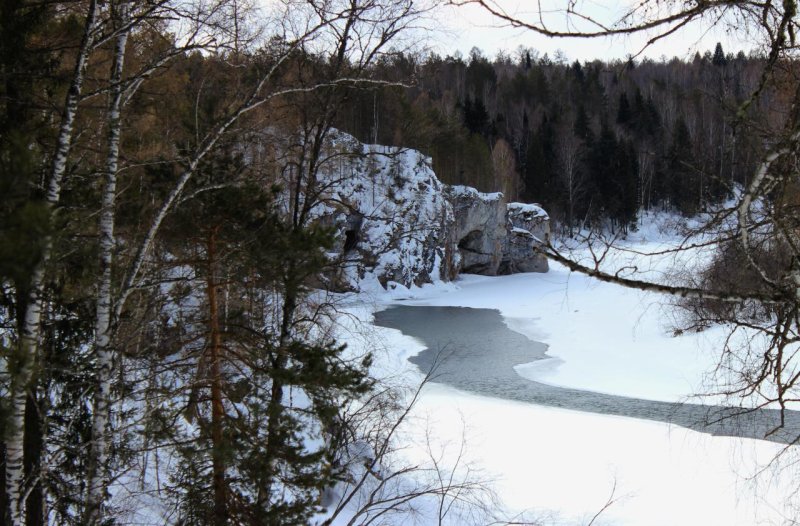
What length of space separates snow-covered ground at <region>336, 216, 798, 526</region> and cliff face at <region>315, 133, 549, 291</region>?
12.6 m

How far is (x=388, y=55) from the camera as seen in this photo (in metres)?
6.34

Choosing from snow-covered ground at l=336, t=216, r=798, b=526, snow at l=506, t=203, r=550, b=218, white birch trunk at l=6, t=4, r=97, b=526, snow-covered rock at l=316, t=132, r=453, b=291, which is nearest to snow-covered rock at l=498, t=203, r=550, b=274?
snow at l=506, t=203, r=550, b=218

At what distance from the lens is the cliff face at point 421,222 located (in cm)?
3064

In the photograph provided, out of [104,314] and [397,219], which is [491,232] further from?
[104,314]

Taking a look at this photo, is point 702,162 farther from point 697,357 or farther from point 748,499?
point 697,357

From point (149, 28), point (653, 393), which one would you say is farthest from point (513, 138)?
point (149, 28)

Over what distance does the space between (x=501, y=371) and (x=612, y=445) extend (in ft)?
17.3

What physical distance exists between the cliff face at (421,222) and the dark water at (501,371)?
6.01 meters

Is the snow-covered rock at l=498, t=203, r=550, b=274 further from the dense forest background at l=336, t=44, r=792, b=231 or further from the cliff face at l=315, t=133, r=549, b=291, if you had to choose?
the dense forest background at l=336, t=44, r=792, b=231

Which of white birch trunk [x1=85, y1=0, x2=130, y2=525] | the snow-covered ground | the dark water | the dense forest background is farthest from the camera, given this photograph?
the dense forest background

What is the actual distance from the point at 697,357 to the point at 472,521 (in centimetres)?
1041

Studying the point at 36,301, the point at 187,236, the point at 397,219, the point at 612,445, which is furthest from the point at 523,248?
the point at 36,301

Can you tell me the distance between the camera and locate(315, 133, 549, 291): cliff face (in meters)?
30.6

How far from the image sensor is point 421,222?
31.6m
